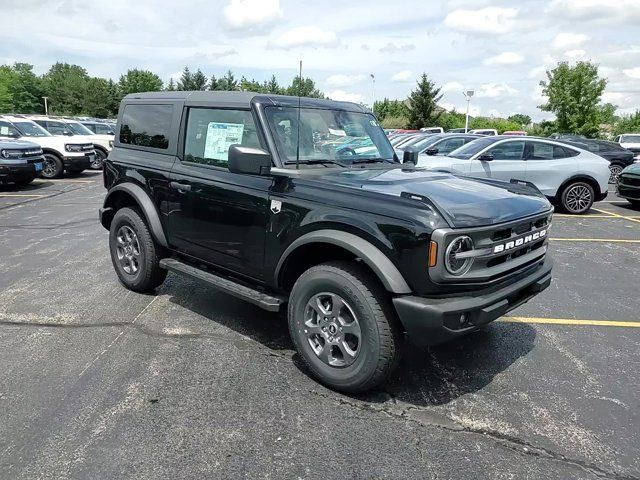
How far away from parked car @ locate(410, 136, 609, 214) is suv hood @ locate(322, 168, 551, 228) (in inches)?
269

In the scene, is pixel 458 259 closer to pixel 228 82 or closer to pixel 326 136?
pixel 326 136

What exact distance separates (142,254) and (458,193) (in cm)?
305

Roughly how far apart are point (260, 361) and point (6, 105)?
9308cm

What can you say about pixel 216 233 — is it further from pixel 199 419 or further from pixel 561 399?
pixel 561 399

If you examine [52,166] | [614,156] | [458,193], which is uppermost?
[614,156]

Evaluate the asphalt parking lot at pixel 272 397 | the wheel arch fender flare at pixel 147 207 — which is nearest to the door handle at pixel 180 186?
Result: the wheel arch fender flare at pixel 147 207

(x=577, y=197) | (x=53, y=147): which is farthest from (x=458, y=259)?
(x=53, y=147)

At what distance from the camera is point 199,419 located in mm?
3021

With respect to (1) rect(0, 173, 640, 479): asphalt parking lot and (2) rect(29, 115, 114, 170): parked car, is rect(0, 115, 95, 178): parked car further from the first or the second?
(1) rect(0, 173, 640, 479): asphalt parking lot

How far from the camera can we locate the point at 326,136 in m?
4.13

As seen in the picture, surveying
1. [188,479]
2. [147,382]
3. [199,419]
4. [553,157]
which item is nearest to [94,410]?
[147,382]

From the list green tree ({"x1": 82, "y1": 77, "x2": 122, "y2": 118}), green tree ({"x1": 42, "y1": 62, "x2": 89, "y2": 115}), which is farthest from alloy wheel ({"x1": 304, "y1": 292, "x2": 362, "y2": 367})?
green tree ({"x1": 42, "y1": 62, "x2": 89, "y2": 115})

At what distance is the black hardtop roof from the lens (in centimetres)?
405

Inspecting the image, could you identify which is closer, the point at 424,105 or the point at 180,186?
the point at 180,186
